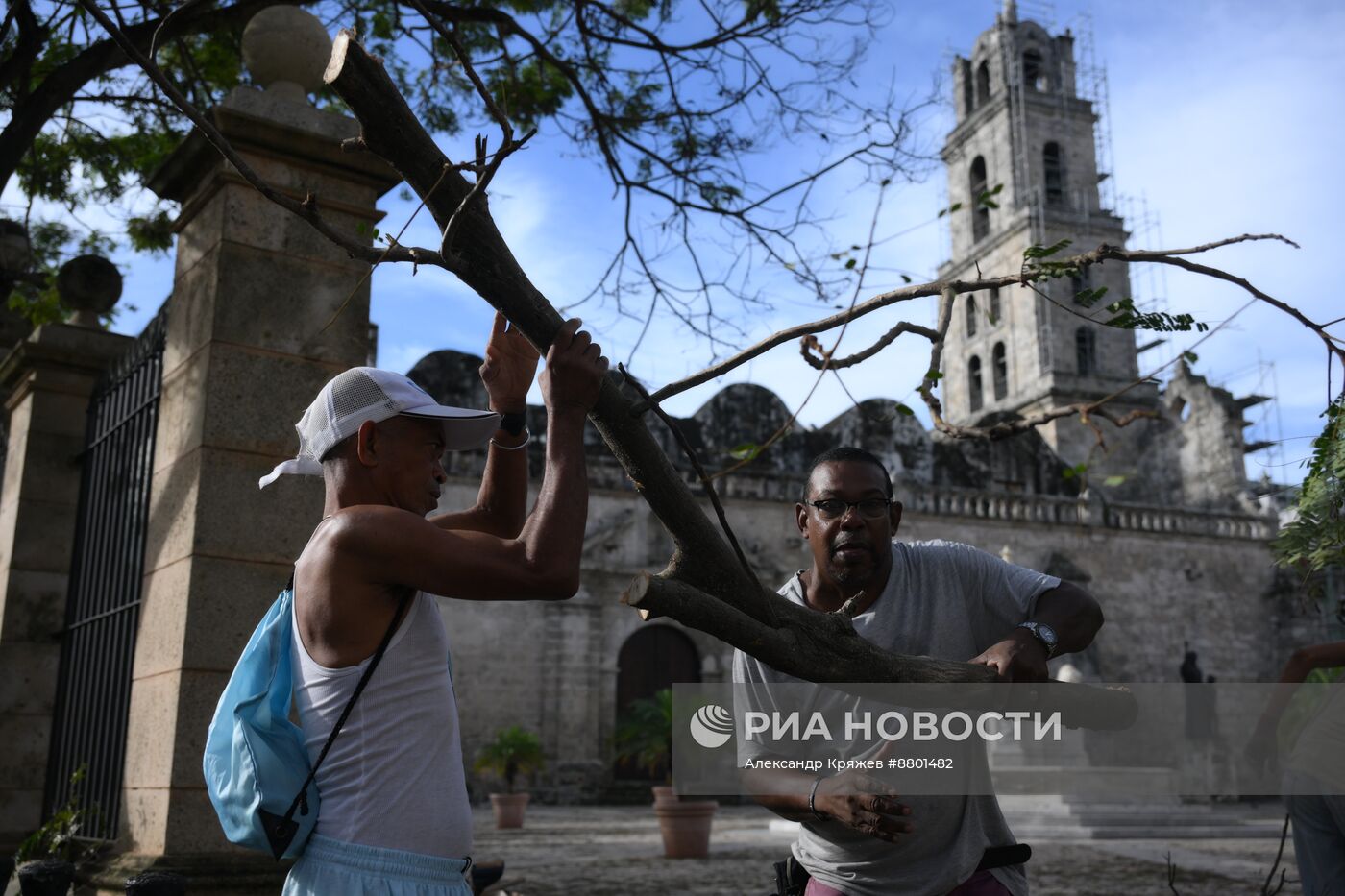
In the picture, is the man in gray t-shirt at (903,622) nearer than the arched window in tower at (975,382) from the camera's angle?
Yes

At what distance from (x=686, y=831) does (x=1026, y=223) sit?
2565 centimetres

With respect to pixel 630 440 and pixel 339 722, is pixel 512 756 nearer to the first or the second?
pixel 339 722

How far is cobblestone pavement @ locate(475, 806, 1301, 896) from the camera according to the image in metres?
7.45

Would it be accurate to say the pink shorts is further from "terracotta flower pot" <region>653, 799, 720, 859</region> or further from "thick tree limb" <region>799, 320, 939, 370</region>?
"terracotta flower pot" <region>653, 799, 720, 859</region>

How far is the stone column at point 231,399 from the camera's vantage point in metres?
3.59

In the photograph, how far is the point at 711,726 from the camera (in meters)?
2.75

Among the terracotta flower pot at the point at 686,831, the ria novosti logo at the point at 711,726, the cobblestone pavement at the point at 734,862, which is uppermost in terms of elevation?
the ria novosti logo at the point at 711,726

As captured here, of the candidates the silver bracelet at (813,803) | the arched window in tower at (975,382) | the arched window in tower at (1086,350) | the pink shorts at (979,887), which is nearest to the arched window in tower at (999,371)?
the arched window in tower at (975,382)

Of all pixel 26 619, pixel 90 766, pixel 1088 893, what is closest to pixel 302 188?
pixel 90 766

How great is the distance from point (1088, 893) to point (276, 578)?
5922mm

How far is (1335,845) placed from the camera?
3.17m

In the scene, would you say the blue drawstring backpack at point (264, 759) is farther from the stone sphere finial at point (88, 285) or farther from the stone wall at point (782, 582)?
the stone wall at point (782, 582)

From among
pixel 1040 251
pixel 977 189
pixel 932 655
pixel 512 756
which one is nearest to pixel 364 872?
pixel 932 655

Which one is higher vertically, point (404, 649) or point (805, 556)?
point (805, 556)
